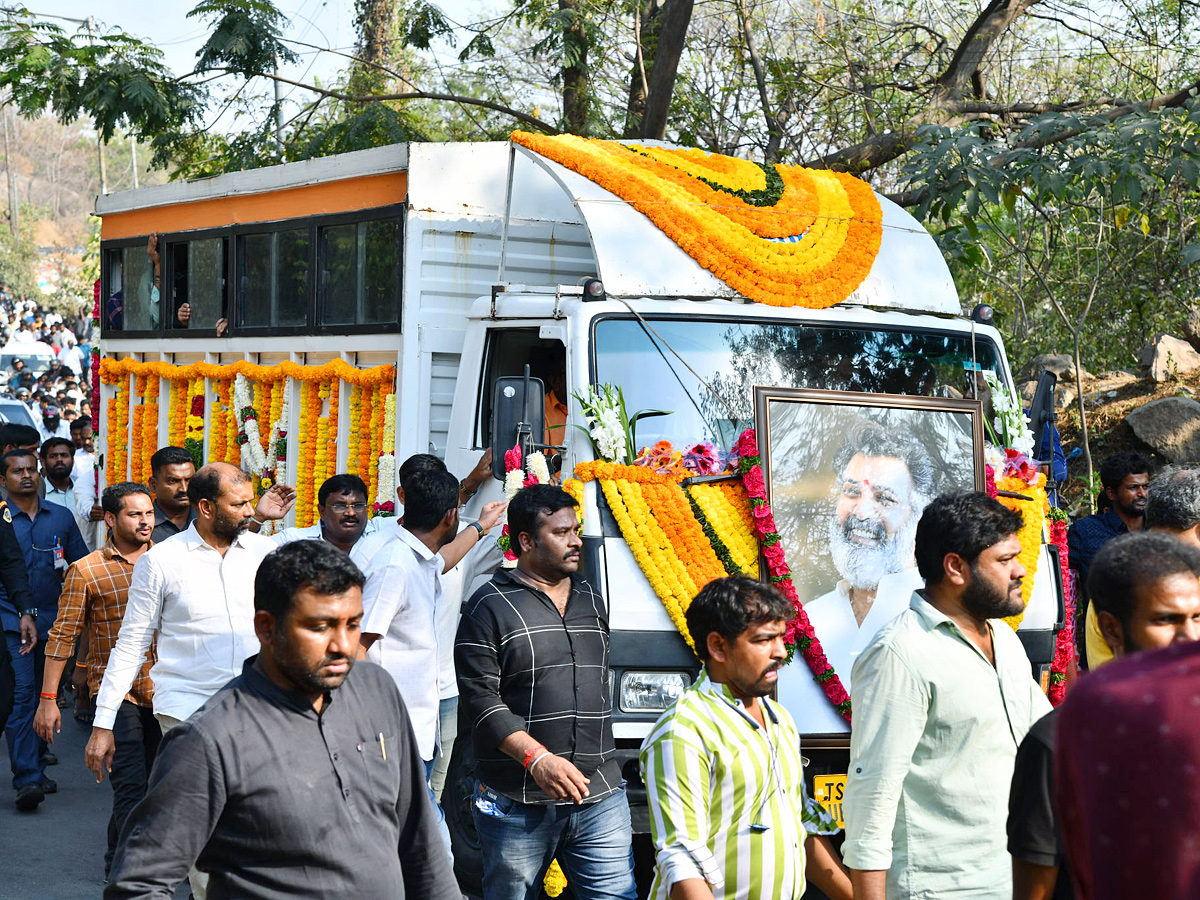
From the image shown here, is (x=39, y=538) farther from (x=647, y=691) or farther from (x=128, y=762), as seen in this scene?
(x=647, y=691)

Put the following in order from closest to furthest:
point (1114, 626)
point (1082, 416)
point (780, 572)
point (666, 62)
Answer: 1. point (1114, 626)
2. point (780, 572)
3. point (1082, 416)
4. point (666, 62)

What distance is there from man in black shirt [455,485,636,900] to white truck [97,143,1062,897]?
2.02 ft

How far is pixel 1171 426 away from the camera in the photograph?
11.8 meters

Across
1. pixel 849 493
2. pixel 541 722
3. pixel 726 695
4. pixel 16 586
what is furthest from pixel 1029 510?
pixel 16 586

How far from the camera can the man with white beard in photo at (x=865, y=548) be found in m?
5.44

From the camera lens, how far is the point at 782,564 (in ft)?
18.1

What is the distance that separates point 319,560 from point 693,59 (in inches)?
522

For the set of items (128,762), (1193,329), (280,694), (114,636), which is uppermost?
(1193,329)

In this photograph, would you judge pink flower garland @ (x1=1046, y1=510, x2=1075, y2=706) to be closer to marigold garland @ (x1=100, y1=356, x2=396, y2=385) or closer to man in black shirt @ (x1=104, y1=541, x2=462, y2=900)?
marigold garland @ (x1=100, y1=356, x2=396, y2=385)

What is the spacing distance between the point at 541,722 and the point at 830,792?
1.29 metres

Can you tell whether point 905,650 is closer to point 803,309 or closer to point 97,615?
point 803,309

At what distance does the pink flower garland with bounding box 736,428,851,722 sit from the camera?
5359 millimetres

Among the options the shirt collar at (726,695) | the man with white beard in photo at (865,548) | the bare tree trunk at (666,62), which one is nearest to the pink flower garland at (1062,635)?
the man with white beard in photo at (865,548)

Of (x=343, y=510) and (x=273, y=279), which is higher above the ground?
(x=273, y=279)
